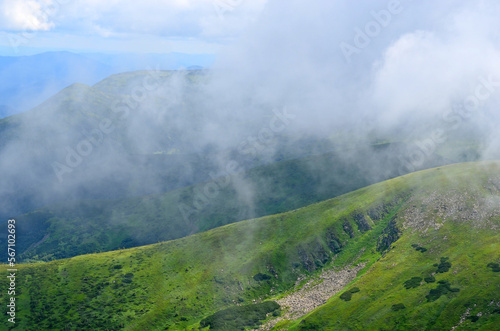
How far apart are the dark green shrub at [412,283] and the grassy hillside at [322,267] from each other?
1.61 feet

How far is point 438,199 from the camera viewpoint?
420 feet

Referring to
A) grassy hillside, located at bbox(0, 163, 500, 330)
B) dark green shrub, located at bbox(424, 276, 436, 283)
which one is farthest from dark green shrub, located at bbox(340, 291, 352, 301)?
dark green shrub, located at bbox(424, 276, 436, 283)

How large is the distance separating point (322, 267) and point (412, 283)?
135ft

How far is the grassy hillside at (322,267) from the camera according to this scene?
277ft

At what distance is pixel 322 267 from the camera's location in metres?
128

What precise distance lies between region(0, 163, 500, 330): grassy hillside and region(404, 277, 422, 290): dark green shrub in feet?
1.61

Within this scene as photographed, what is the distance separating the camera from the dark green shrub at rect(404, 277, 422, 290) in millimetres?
89000

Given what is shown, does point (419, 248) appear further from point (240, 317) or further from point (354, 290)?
point (240, 317)

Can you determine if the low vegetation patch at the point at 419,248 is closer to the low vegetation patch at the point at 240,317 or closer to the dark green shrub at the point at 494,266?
the dark green shrub at the point at 494,266

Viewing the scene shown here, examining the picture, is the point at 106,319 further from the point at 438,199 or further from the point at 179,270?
the point at 438,199

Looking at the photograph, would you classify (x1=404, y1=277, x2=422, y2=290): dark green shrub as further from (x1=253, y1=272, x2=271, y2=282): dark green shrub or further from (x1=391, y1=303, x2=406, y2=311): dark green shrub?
(x1=253, y1=272, x2=271, y2=282): dark green shrub

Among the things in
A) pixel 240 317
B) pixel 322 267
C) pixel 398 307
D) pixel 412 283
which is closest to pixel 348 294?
pixel 398 307

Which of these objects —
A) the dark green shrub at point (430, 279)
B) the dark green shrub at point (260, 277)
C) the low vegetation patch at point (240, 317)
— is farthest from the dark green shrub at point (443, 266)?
the dark green shrub at point (260, 277)

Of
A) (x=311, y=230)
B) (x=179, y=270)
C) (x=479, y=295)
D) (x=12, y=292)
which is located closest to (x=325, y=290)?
(x=311, y=230)
